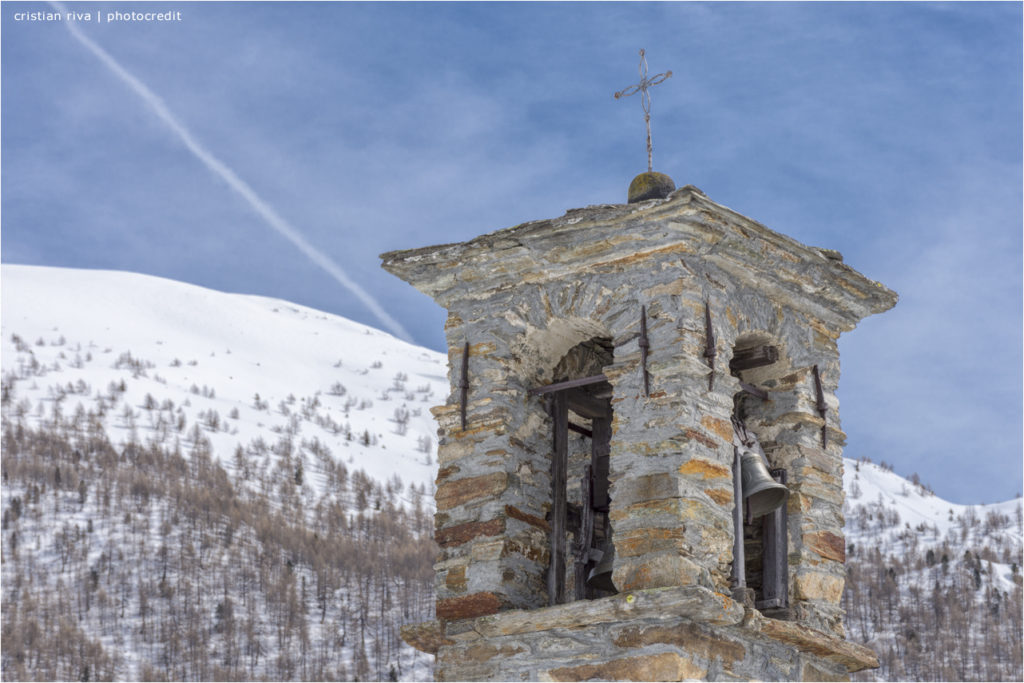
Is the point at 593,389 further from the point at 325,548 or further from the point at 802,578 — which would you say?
the point at 325,548

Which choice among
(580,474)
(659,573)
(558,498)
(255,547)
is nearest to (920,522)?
(255,547)

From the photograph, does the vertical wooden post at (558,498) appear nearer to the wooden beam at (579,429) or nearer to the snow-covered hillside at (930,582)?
the wooden beam at (579,429)

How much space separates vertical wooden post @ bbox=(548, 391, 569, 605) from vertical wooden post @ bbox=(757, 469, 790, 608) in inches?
52.6

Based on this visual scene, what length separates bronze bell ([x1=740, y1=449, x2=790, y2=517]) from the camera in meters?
9.27

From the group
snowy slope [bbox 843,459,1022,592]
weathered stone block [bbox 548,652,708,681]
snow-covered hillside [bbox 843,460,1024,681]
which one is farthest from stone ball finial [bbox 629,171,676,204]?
snowy slope [bbox 843,459,1022,592]

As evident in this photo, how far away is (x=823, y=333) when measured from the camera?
10289 mm

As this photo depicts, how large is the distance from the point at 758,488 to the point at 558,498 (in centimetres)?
139

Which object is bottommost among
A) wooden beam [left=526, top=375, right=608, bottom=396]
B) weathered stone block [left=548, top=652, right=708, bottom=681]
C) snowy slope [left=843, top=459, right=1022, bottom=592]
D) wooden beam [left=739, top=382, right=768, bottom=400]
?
weathered stone block [left=548, top=652, right=708, bottom=681]

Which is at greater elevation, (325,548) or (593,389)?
(325,548)

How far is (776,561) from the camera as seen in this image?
9.62 m

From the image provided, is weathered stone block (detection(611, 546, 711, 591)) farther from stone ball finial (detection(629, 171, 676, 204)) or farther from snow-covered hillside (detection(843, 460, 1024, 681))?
snow-covered hillside (detection(843, 460, 1024, 681))

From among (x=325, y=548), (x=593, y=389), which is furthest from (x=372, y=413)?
(x=593, y=389)

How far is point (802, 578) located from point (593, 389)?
6.55 ft

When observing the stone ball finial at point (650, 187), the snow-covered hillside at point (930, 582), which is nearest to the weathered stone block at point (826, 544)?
the stone ball finial at point (650, 187)
